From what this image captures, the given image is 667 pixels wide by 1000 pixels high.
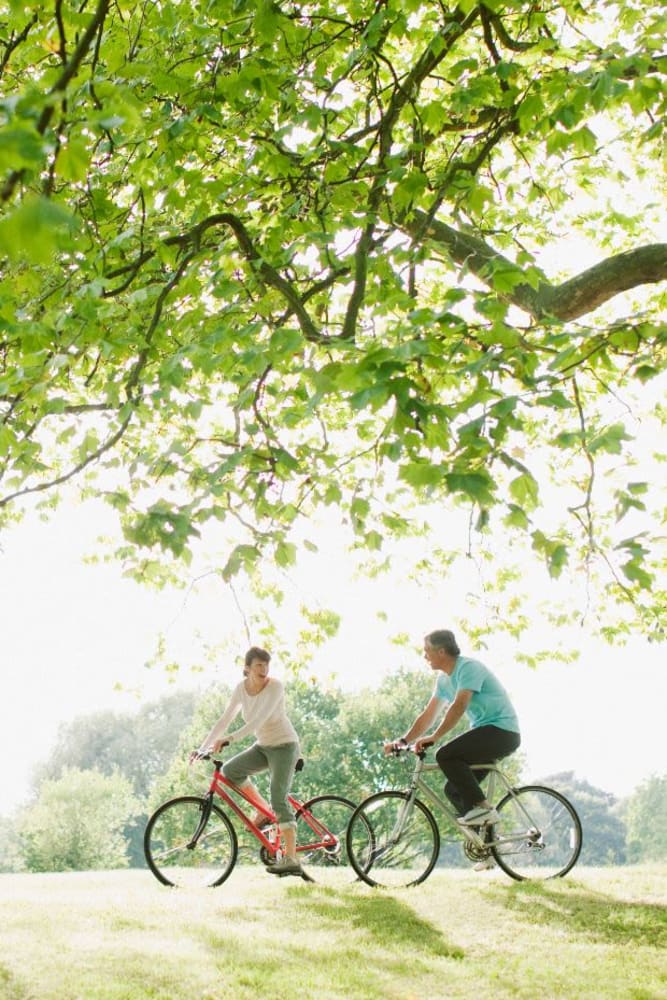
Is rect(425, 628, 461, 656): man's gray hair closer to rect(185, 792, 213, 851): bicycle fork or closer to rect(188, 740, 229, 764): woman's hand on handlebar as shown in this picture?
rect(188, 740, 229, 764): woman's hand on handlebar

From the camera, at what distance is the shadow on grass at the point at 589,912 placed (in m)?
6.59

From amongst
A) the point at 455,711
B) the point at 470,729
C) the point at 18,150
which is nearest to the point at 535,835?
the point at 470,729

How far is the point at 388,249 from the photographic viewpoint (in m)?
5.77

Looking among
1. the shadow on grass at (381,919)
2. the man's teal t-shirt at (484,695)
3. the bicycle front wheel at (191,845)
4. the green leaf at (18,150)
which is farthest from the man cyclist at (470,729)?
the green leaf at (18,150)

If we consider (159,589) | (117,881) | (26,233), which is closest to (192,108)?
(26,233)

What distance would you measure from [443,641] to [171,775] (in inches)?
1349

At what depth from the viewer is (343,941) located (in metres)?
6.41

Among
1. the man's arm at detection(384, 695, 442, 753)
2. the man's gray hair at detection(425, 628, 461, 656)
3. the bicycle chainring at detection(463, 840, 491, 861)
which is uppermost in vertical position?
the man's gray hair at detection(425, 628, 461, 656)

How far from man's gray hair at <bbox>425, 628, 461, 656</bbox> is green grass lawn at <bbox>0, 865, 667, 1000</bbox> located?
213 centimetres

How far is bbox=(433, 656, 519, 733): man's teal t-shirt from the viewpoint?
7734 mm

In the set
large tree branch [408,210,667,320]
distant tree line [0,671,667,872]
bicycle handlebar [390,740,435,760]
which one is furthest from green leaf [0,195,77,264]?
distant tree line [0,671,667,872]

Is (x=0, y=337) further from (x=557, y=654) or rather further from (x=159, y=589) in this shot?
(x=557, y=654)

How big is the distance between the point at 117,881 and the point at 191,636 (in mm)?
3345

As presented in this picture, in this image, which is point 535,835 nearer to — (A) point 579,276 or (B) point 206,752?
(B) point 206,752
